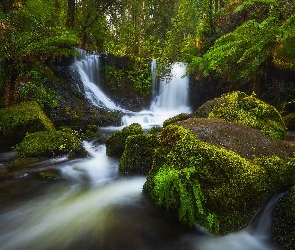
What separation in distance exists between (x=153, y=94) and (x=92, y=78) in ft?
12.3

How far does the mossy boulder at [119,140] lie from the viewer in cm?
634

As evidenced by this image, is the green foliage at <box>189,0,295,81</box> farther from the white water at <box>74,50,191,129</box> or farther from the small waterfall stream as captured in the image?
the small waterfall stream

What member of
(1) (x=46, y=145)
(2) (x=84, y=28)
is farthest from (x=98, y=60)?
(1) (x=46, y=145)

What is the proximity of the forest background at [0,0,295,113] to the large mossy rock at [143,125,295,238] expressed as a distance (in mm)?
4516

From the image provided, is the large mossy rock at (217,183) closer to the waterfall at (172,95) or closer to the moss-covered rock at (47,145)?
the moss-covered rock at (47,145)

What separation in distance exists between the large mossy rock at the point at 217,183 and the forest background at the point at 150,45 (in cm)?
452

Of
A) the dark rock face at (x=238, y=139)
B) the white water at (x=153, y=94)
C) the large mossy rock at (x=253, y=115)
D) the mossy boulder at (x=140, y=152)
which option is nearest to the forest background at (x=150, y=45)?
the white water at (x=153, y=94)

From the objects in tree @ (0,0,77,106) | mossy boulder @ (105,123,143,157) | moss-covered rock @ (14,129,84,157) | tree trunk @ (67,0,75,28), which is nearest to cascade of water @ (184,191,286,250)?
mossy boulder @ (105,123,143,157)

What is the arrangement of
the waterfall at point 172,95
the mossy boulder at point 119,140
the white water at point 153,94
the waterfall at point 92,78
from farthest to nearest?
the waterfall at point 172,95 < the waterfall at point 92,78 < the white water at point 153,94 < the mossy boulder at point 119,140

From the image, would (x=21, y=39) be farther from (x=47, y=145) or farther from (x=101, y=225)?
(x=101, y=225)

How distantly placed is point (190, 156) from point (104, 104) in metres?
10.6

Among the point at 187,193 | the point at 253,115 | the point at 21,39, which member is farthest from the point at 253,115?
the point at 21,39

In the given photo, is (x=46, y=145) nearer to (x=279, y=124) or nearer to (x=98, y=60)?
(x=279, y=124)

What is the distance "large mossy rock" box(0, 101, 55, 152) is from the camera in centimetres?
689
